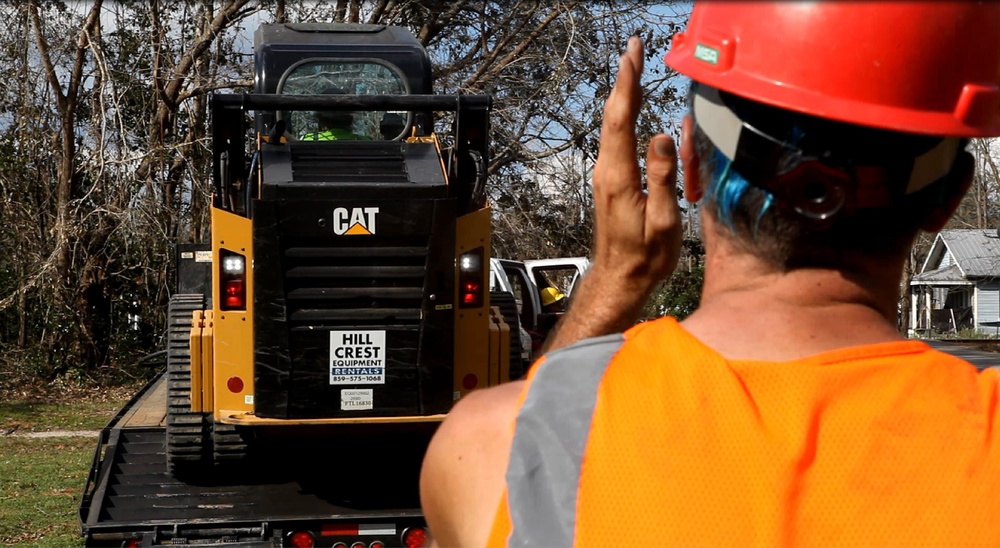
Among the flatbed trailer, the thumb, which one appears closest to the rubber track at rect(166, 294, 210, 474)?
the flatbed trailer

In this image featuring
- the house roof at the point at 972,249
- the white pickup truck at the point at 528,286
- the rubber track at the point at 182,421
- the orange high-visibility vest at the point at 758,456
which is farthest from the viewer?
the house roof at the point at 972,249

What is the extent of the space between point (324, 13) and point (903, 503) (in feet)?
55.2

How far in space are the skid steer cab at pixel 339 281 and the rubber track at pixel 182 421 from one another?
13 mm

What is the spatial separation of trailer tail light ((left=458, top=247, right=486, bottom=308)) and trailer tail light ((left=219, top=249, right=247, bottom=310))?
1305mm

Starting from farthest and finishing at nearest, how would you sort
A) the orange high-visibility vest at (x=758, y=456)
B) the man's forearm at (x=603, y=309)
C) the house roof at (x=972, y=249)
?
the house roof at (x=972, y=249)
the man's forearm at (x=603, y=309)
the orange high-visibility vest at (x=758, y=456)

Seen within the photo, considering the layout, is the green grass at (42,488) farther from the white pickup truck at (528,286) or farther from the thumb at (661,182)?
the thumb at (661,182)

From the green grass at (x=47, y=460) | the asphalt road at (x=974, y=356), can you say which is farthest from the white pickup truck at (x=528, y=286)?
the green grass at (x=47, y=460)

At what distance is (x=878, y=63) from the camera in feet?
4.34

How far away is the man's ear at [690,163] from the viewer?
151 centimetres

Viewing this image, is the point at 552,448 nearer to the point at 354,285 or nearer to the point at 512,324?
the point at 354,285

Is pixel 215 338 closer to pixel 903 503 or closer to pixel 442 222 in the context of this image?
pixel 442 222

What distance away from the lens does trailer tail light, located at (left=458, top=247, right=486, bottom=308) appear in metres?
7.11

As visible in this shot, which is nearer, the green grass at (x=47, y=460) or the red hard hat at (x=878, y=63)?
the red hard hat at (x=878, y=63)

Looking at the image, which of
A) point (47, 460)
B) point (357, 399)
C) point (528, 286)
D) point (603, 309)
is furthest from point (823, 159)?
point (528, 286)
